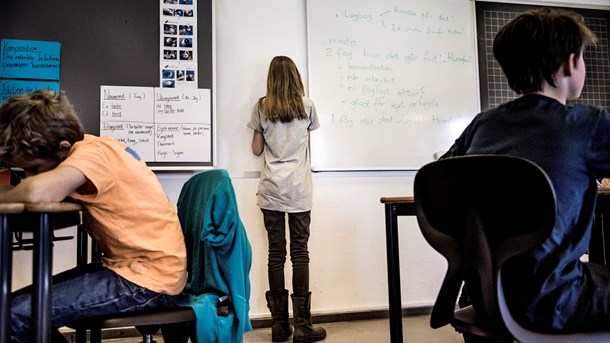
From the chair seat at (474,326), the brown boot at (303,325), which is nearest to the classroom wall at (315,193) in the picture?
the brown boot at (303,325)

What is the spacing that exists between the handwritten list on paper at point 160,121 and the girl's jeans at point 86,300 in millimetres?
1390

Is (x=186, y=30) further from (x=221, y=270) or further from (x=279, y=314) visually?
(x=221, y=270)

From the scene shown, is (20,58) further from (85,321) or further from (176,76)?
(85,321)

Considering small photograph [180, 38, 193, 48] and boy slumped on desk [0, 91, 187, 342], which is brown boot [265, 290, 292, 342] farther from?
small photograph [180, 38, 193, 48]

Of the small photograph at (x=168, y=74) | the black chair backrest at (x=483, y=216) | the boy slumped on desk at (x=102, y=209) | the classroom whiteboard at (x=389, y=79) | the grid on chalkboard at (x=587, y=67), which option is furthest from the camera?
the grid on chalkboard at (x=587, y=67)

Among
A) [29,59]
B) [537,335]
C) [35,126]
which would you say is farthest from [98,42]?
[537,335]

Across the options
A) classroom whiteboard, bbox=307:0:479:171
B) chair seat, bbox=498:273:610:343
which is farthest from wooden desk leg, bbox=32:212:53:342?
classroom whiteboard, bbox=307:0:479:171

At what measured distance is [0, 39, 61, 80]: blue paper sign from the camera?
2.38 meters

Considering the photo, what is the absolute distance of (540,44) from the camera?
1.02 m

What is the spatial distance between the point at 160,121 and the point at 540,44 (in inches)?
76.6

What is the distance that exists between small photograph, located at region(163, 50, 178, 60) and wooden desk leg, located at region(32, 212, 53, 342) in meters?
1.69

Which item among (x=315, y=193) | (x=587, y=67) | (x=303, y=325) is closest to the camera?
(x=303, y=325)

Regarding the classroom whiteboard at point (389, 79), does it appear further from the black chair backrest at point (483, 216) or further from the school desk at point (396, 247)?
the black chair backrest at point (483, 216)

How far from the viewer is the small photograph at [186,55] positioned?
2.55 metres
